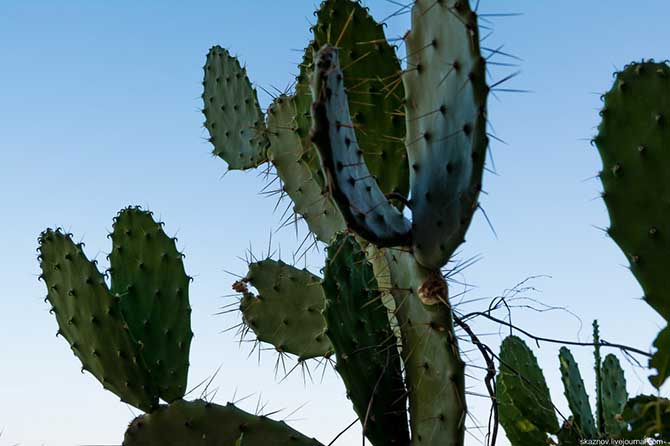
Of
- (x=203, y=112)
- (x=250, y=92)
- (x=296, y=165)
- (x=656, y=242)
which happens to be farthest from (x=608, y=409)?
(x=203, y=112)

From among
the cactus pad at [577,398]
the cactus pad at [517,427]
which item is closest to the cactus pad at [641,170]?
the cactus pad at [577,398]

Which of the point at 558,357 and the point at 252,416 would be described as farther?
the point at 558,357

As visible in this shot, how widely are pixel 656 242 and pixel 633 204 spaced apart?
0.35 ft

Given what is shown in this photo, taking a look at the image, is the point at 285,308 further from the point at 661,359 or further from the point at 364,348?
the point at 661,359

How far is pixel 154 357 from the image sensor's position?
9.19ft

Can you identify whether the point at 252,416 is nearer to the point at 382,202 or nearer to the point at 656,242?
the point at 382,202

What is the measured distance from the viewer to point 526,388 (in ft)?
9.36

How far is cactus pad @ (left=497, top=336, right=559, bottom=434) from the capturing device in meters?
2.88

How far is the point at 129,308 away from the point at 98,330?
0.63 ft

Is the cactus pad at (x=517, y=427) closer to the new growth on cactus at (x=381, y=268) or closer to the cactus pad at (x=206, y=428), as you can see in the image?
the new growth on cactus at (x=381, y=268)

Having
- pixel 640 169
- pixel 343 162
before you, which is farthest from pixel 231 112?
pixel 640 169

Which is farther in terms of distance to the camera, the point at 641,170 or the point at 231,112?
the point at 231,112

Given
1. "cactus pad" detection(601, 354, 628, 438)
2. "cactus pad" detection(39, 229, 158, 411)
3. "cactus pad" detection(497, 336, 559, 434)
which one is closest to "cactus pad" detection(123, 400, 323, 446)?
"cactus pad" detection(39, 229, 158, 411)

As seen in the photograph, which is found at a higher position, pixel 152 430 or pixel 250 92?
pixel 250 92
